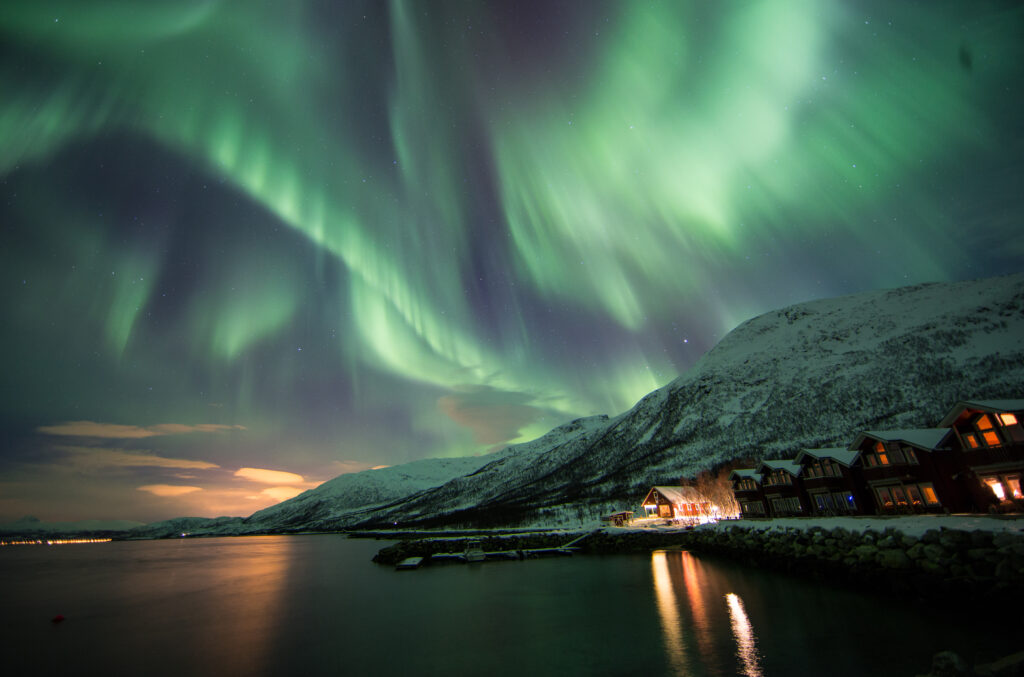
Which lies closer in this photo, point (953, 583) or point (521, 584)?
point (953, 583)

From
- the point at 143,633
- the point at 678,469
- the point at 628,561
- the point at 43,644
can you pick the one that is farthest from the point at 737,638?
the point at 678,469

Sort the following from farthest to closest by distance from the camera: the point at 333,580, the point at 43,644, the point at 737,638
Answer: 1. the point at 333,580
2. the point at 43,644
3. the point at 737,638

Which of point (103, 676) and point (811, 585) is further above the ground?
point (811, 585)

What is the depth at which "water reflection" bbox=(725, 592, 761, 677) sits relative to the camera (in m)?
18.2

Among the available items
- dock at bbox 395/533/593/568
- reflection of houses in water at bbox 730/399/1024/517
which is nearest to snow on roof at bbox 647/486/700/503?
dock at bbox 395/533/593/568

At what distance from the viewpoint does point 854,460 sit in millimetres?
49750

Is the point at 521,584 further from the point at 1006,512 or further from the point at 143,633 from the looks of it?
the point at 1006,512

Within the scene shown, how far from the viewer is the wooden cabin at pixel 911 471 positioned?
40.3 m

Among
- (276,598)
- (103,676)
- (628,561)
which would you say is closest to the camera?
(103,676)

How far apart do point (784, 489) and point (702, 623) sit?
45.6m

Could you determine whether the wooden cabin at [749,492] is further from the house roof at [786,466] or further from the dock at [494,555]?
the dock at [494,555]

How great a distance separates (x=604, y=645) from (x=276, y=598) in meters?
44.1

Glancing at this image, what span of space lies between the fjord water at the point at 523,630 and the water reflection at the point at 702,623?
12 cm

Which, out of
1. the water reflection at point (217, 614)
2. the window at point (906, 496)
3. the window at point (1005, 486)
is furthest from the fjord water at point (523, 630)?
the window at point (1005, 486)
